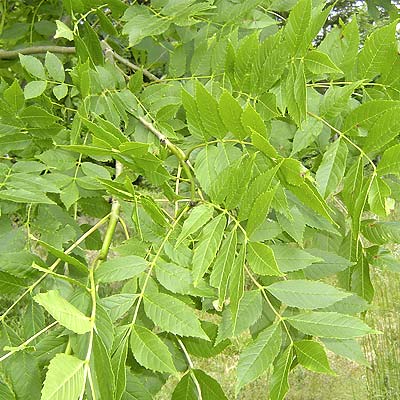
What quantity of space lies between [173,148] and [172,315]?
0.22 meters

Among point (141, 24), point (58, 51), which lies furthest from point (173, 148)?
point (58, 51)

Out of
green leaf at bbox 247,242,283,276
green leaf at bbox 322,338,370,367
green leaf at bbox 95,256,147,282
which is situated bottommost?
green leaf at bbox 322,338,370,367

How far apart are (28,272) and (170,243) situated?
151 mm

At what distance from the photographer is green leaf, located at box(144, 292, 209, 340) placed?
0.56 m

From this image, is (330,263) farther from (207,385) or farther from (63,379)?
(63,379)

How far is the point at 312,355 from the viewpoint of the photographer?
63cm

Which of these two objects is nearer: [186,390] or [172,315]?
[172,315]

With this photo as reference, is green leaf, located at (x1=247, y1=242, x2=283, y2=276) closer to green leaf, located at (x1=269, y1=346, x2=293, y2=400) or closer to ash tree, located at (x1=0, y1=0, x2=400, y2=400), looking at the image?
ash tree, located at (x1=0, y1=0, x2=400, y2=400)

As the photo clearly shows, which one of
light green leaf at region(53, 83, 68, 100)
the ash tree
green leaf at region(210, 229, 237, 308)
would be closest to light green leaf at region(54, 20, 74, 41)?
the ash tree

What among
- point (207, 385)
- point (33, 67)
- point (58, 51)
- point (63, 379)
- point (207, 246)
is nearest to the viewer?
point (63, 379)

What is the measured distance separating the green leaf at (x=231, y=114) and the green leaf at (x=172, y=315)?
18cm

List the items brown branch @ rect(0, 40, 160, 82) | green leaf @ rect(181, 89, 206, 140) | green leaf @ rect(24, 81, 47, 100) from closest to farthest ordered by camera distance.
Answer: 1. green leaf @ rect(181, 89, 206, 140)
2. green leaf @ rect(24, 81, 47, 100)
3. brown branch @ rect(0, 40, 160, 82)

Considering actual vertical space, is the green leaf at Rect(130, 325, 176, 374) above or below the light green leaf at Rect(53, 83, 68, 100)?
below

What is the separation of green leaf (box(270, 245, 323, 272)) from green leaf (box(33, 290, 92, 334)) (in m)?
0.22
